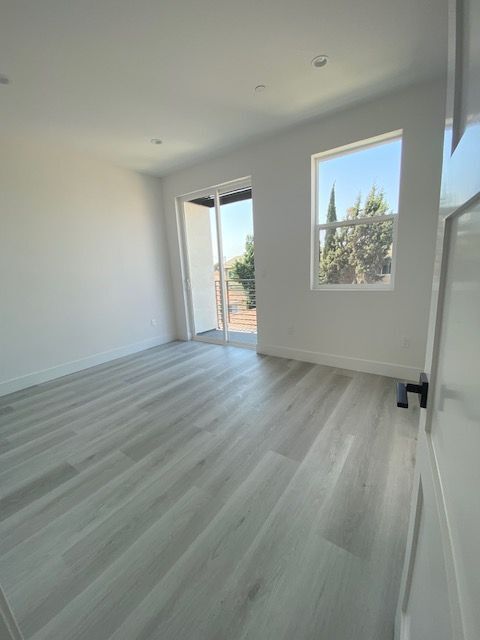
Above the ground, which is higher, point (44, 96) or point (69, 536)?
point (44, 96)

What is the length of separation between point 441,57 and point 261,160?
1769mm

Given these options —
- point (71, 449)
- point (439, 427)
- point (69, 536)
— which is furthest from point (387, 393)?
point (71, 449)

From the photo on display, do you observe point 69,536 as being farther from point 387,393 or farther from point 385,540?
point 387,393

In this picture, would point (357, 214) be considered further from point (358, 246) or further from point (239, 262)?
point (239, 262)

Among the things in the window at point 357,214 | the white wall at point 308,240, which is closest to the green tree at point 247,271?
the white wall at point 308,240

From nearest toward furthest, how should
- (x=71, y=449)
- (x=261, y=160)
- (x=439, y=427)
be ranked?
(x=439, y=427) → (x=71, y=449) → (x=261, y=160)

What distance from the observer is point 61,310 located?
3281 millimetres

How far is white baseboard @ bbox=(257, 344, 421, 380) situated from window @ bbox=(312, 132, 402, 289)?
2.74 ft

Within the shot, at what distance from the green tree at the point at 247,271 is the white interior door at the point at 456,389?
10.9ft

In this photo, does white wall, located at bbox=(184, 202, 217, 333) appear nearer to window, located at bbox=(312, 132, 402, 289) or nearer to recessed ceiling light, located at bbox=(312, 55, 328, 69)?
window, located at bbox=(312, 132, 402, 289)

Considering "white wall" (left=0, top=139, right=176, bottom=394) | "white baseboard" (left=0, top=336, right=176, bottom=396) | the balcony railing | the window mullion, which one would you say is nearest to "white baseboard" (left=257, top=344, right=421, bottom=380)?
the balcony railing

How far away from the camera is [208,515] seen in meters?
1.36

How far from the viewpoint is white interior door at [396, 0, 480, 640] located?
0.32 m

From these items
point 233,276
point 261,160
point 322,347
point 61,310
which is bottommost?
point 322,347
